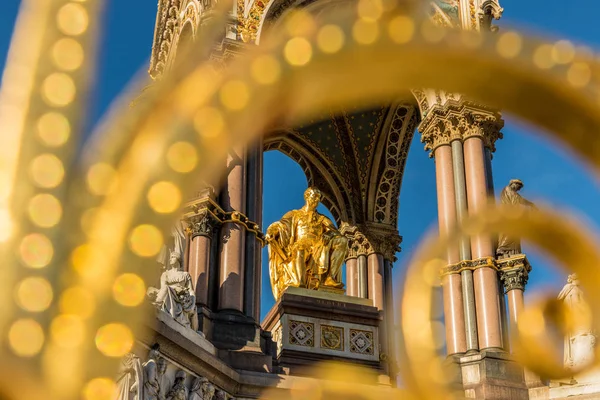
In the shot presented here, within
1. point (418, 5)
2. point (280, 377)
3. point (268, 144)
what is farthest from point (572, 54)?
point (268, 144)

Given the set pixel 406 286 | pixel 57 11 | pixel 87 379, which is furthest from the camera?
pixel 406 286

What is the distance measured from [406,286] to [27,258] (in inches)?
21.0

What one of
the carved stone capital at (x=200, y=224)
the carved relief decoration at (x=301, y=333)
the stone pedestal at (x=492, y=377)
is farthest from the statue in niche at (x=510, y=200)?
the carved stone capital at (x=200, y=224)

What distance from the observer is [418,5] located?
862mm

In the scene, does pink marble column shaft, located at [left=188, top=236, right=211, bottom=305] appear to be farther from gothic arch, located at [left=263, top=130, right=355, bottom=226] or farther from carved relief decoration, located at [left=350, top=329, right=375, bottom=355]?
gothic arch, located at [left=263, top=130, right=355, bottom=226]

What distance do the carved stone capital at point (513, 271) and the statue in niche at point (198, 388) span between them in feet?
16.0

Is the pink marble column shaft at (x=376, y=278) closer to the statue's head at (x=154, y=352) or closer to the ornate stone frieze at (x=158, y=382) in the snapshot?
the ornate stone frieze at (x=158, y=382)

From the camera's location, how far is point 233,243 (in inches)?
426

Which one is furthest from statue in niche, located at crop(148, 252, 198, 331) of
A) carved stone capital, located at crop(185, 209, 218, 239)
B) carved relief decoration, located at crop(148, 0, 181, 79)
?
carved relief decoration, located at crop(148, 0, 181, 79)

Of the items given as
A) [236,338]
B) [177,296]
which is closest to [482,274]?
[236,338]

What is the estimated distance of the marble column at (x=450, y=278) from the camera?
37.0ft

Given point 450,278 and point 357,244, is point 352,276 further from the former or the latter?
point 450,278

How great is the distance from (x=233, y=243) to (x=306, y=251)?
8.29 feet

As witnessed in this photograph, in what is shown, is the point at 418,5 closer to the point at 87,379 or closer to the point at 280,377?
the point at 87,379
